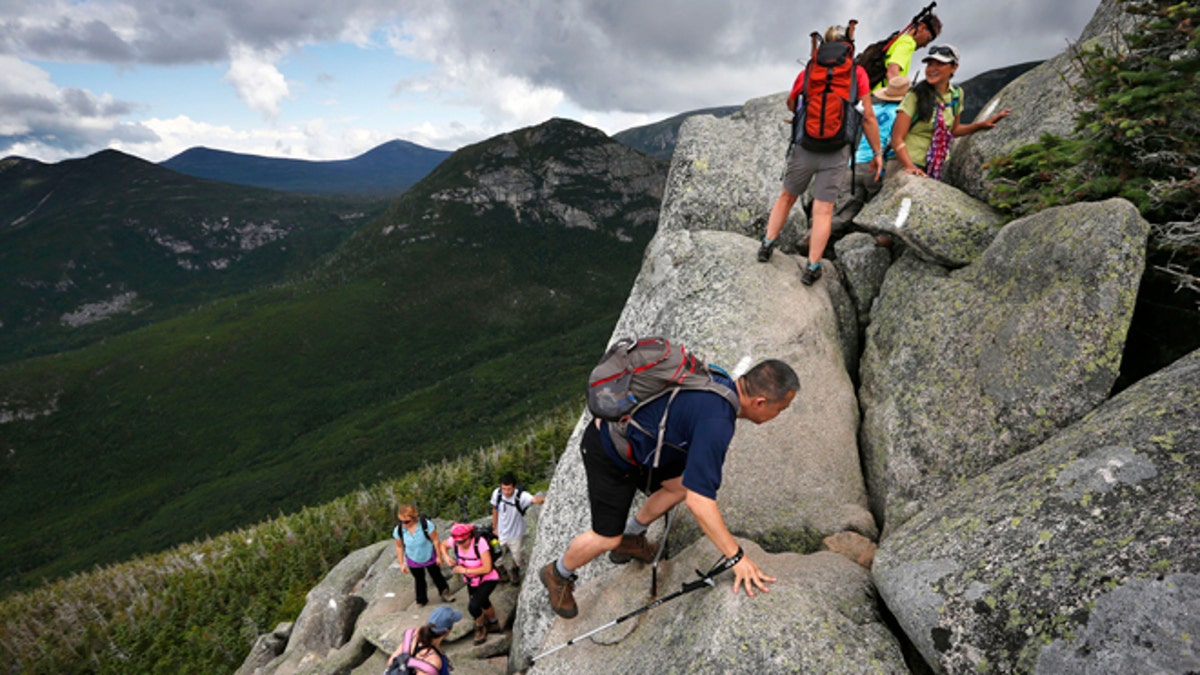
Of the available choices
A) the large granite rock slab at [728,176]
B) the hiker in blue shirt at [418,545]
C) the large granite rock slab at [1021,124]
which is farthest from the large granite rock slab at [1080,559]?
the hiker in blue shirt at [418,545]

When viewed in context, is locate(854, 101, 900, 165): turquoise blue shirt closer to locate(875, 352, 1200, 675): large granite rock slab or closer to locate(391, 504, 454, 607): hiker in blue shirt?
locate(875, 352, 1200, 675): large granite rock slab

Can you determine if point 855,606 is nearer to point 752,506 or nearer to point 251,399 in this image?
point 752,506

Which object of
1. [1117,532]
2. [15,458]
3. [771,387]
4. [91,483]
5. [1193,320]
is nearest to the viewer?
[1117,532]

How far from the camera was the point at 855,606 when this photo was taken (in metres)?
6.07

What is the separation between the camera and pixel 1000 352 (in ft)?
25.5

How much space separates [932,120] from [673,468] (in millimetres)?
9452

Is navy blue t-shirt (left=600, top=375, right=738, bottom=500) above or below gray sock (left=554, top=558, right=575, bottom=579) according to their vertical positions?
above

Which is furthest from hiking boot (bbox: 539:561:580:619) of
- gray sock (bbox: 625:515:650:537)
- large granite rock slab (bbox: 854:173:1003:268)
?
large granite rock slab (bbox: 854:173:1003:268)

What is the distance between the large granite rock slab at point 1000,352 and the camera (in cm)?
688

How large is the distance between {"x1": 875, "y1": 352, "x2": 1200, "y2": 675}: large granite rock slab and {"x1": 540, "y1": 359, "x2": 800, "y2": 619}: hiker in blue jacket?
68.5 inches

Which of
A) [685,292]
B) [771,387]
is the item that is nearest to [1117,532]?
[771,387]

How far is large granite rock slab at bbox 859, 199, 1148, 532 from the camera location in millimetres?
6879

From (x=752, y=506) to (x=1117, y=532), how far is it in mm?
4456

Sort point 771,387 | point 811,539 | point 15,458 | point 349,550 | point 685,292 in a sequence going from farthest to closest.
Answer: point 15,458
point 349,550
point 685,292
point 811,539
point 771,387
